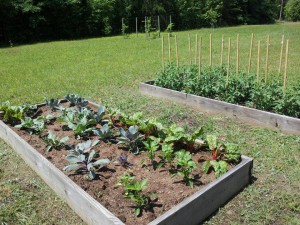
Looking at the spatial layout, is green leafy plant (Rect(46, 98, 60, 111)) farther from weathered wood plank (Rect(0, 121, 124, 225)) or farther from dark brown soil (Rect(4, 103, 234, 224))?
dark brown soil (Rect(4, 103, 234, 224))

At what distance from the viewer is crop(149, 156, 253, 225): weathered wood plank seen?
2.52 m

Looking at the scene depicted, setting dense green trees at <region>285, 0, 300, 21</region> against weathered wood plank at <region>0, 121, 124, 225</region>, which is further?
dense green trees at <region>285, 0, 300, 21</region>

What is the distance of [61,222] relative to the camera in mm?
2885

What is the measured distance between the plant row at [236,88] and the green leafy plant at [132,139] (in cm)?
214

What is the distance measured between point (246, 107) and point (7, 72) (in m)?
7.82

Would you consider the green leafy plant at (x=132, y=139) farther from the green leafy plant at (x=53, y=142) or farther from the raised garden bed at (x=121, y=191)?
the green leafy plant at (x=53, y=142)

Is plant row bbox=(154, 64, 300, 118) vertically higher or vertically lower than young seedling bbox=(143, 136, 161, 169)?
higher

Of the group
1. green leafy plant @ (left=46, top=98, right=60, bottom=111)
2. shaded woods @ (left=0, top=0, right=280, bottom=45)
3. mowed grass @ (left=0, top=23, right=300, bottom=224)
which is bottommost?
mowed grass @ (left=0, top=23, right=300, bottom=224)

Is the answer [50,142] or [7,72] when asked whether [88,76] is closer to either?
[7,72]

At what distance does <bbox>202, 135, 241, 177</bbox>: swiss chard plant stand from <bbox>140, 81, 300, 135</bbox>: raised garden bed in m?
1.47

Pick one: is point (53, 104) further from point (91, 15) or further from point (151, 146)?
point (91, 15)

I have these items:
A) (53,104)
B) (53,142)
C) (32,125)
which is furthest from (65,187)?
(53,104)

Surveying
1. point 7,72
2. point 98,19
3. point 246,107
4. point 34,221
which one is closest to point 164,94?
point 246,107

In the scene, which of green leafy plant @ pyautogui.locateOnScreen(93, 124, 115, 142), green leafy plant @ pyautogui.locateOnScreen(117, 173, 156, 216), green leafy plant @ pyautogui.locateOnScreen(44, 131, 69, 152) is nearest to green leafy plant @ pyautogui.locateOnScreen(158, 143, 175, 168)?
green leafy plant @ pyautogui.locateOnScreen(117, 173, 156, 216)
